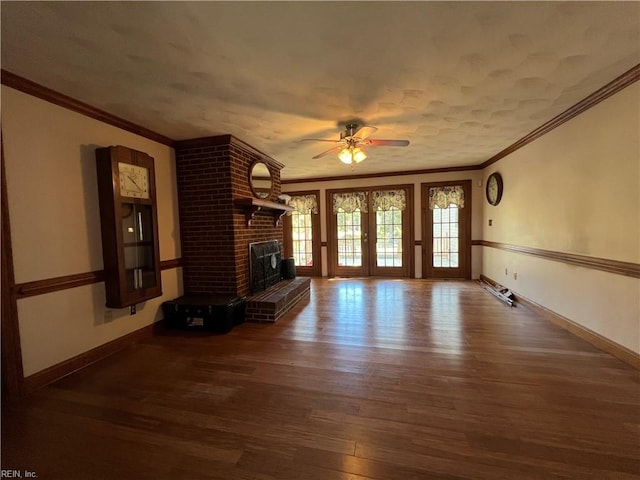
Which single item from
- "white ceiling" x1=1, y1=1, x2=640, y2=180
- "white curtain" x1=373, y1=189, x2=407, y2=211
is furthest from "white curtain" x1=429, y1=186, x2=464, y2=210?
"white ceiling" x1=1, y1=1, x2=640, y2=180

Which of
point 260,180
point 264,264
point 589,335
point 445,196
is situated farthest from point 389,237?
point 589,335

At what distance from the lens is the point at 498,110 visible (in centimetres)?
278

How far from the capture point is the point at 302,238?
6.64m

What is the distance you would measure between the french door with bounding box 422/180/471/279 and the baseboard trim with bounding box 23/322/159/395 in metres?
5.16

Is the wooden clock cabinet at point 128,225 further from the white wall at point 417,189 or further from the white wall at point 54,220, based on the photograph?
the white wall at point 417,189

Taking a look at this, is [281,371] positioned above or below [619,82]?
below

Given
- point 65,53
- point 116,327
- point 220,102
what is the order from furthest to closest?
point 116,327 < point 220,102 < point 65,53

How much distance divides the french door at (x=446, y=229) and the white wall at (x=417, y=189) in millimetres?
83

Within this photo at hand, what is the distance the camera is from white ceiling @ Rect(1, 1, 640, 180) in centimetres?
144

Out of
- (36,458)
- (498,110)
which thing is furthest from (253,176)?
(36,458)

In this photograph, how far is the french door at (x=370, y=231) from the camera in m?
5.98

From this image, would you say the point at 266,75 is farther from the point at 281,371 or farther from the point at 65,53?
the point at 281,371

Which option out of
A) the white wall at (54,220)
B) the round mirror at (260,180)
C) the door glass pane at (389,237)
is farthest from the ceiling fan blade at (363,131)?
the door glass pane at (389,237)

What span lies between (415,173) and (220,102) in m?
4.42
